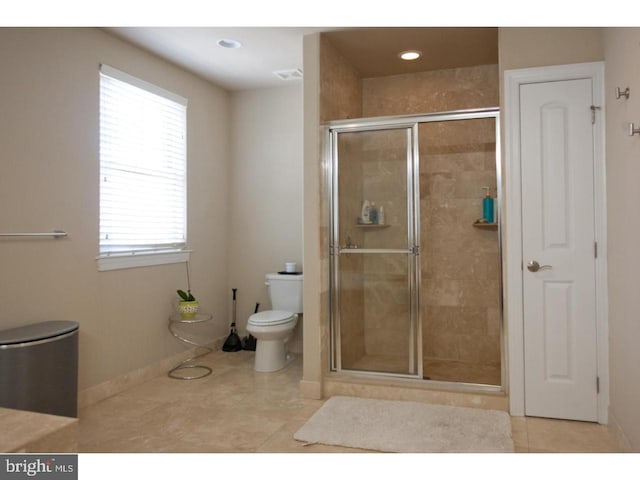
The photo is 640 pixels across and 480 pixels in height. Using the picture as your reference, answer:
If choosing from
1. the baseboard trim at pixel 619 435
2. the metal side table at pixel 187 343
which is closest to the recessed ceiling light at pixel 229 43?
the metal side table at pixel 187 343

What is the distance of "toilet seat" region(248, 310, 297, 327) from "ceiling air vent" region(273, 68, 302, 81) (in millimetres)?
2080

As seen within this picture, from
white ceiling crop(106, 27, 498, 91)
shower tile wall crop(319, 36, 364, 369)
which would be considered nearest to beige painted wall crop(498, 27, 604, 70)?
white ceiling crop(106, 27, 498, 91)

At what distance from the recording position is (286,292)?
14.2 ft

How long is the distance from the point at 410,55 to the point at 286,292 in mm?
2228

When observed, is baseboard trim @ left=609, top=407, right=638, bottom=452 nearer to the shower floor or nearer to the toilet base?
the shower floor

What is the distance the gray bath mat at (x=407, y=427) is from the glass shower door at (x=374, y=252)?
395mm

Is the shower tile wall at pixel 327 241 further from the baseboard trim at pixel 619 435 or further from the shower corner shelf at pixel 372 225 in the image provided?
the baseboard trim at pixel 619 435

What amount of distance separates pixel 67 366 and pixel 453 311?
9.48 feet

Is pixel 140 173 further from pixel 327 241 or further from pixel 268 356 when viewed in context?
pixel 268 356

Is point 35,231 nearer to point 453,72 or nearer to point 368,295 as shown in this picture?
point 368,295

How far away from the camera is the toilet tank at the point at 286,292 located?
14.1 feet
